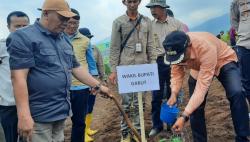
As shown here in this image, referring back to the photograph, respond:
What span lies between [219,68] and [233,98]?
1.20 ft

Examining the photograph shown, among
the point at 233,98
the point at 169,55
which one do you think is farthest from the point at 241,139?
the point at 169,55

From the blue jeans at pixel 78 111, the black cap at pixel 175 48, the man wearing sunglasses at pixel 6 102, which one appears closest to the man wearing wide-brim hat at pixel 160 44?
the blue jeans at pixel 78 111

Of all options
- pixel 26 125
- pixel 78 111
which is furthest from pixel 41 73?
pixel 78 111

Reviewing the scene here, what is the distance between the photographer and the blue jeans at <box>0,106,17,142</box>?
4211mm

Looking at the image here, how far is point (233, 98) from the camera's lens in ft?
14.8

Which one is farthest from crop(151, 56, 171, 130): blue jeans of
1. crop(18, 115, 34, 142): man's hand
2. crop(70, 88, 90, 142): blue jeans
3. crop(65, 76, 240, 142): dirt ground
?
crop(18, 115, 34, 142): man's hand

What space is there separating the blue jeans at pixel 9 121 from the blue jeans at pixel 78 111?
3.69 ft

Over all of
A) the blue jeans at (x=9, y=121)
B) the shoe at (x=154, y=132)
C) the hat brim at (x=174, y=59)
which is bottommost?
the shoe at (x=154, y=132)

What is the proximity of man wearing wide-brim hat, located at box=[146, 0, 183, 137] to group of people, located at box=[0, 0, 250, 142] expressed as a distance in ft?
0.05

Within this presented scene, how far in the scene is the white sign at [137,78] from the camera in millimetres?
4625

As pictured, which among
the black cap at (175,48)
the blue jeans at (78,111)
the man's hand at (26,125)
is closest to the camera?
the man's hand at (26,125)

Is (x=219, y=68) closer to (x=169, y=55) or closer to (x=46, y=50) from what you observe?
(x=169, y=55)

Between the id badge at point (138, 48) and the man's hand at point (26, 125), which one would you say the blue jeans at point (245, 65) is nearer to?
the id badge at point (138, 48)

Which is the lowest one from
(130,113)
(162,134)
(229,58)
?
(162,134)
